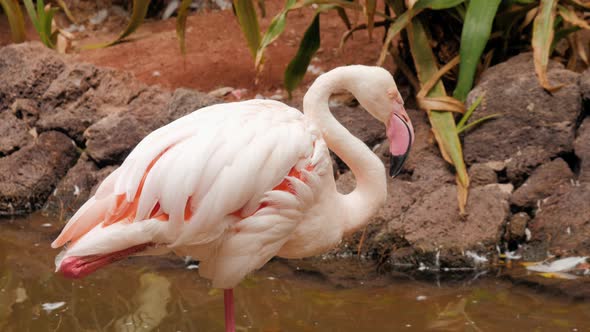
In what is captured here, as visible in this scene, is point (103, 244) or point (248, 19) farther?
point (248, 19)

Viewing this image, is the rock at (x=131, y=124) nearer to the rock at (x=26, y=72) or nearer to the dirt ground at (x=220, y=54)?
the dirt ground at (x=220, y=54)

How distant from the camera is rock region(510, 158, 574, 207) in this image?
445 centimetres

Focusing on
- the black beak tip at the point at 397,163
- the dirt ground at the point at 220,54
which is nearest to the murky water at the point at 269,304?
the black beak tip at the point at 397,163

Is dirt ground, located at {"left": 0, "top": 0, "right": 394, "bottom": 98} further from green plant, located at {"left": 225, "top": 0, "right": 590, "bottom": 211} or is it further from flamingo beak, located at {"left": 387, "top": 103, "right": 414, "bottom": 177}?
flamingo beak, located at {"left": 387, "top": 103, "right": 414, "bottom": 177}

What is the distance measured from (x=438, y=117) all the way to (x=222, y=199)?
2.00 meters

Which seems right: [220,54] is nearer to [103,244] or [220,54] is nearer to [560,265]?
[560,265]

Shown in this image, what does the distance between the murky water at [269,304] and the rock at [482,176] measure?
65 centimetres

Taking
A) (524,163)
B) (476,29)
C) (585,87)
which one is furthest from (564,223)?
(476,29)

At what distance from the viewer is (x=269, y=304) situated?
3.94 m

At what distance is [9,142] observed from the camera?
5.38m

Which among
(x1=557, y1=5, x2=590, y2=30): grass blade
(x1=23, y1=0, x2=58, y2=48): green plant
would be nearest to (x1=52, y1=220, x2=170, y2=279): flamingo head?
(x1=557, y1=5, x2=590, y2=30): grass blade

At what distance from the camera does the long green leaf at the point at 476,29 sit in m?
4.57

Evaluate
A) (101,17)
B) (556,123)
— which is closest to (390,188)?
(556,123)

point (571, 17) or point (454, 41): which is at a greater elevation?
point (571, 17)
